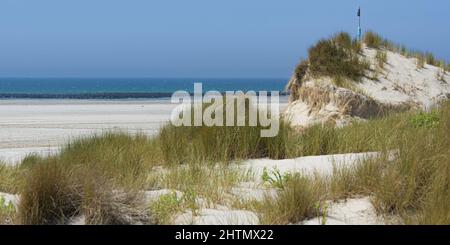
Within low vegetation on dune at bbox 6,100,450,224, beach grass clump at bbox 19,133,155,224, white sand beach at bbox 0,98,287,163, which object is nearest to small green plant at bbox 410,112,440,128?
low vegetation on dune at bbox 6,100,450,224

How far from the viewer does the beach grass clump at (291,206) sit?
214 inches

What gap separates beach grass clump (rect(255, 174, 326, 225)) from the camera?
544 cm

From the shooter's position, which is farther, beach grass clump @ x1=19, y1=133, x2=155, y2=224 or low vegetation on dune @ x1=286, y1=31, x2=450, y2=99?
low vegetation on dune @ x1=286, y1=31, x2=450, y2=99

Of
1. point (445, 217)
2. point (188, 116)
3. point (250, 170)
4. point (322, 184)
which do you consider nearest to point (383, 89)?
point (188, 116)

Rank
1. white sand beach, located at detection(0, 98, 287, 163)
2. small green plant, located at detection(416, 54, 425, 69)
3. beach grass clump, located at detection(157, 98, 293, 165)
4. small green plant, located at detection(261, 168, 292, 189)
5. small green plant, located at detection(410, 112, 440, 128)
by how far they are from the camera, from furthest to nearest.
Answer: small green plant, located at detection(416, 54, 425, 69) → white sand beach, located at detection(0, 98, 287, 163) → small green plant, located at detection(410, 112, 440, 128) → beach grass clump, located at detection(157, 98, 293, 165) → small green plant, located at detection(261, 168, 292, 189)

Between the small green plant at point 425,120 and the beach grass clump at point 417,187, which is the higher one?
the small green plant at point 425,120

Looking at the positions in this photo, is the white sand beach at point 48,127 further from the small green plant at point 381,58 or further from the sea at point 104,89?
the small green plant at point 381,58

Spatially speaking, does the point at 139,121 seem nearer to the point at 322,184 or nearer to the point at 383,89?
the point at 383,89

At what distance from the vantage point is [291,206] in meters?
5.49

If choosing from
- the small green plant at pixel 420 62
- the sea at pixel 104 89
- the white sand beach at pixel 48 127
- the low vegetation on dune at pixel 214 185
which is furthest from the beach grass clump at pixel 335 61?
the low vegetation on dune at pixel 214 185

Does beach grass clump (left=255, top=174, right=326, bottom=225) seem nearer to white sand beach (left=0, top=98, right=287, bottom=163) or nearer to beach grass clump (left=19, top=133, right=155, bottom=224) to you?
beach grass clump (left=19, top=133, right=155, bottom=224)

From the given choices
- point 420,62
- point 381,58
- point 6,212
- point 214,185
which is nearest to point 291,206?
point 214,185

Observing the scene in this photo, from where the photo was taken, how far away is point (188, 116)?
33.3ft
